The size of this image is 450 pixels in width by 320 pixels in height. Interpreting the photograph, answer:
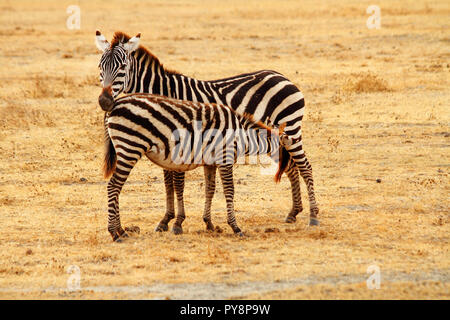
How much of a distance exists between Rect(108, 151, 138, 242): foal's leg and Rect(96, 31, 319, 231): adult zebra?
71 cm

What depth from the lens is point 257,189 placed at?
11.8 metres

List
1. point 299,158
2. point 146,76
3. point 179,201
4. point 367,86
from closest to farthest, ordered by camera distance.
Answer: point 179,201
point 146,76
point 299,158
point 367,86

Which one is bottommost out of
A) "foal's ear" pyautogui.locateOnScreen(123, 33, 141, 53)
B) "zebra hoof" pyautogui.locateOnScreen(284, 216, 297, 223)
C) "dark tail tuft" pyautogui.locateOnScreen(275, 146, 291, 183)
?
"zebra hoof" pyautogui.locateOnScreen(284, 216, 297, 223)

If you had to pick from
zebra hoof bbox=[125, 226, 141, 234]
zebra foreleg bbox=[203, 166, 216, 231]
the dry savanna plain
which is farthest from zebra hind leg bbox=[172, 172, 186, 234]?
zebra hoof bbox=[125, 226, 141, 234]

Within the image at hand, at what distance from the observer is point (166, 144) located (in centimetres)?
907

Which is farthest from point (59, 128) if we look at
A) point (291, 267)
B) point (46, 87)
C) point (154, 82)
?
point (291, 267)

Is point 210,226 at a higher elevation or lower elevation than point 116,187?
lower

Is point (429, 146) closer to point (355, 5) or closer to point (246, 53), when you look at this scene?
point (246, 53)

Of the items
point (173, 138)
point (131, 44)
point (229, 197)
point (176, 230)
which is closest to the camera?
point (173, 138)

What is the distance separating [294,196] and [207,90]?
6.07ft

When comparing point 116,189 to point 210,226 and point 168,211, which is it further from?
point 210,226

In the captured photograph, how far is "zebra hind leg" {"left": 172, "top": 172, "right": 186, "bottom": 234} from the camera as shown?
9.48 meters

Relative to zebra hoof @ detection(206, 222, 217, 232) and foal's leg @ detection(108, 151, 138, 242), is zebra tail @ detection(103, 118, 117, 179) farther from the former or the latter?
zebra hoof @ detection(206, 222, 217, 232)

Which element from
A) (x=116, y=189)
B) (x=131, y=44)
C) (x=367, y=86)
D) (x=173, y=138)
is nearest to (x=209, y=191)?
(x=173, y=138)
